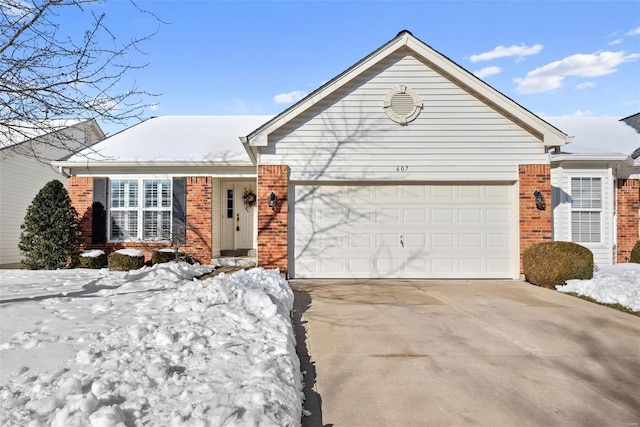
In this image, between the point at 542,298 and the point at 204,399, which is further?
the point at 542,298

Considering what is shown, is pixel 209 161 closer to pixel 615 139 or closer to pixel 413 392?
pixel 413 392

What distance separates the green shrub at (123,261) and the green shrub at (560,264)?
10.6m

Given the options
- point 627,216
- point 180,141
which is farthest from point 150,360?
point 627,216

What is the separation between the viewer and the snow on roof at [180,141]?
11445 mm

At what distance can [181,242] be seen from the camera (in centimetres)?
1115

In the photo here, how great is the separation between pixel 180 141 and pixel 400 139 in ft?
26.4

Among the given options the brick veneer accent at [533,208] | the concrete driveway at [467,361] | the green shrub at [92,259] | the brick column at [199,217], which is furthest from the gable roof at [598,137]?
the green shrub at [92,259]

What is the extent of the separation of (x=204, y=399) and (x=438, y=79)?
8873 mm

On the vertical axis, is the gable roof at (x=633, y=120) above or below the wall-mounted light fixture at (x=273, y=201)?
above

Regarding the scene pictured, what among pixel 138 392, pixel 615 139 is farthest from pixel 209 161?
pixel 615 139

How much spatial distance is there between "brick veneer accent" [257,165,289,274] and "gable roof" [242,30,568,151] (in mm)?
832

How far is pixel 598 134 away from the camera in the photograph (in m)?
13.3

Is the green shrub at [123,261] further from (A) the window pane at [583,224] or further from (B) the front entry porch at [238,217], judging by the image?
(A) the window pane at [583,224]

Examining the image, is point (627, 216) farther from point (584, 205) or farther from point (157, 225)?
point (157, 225)
